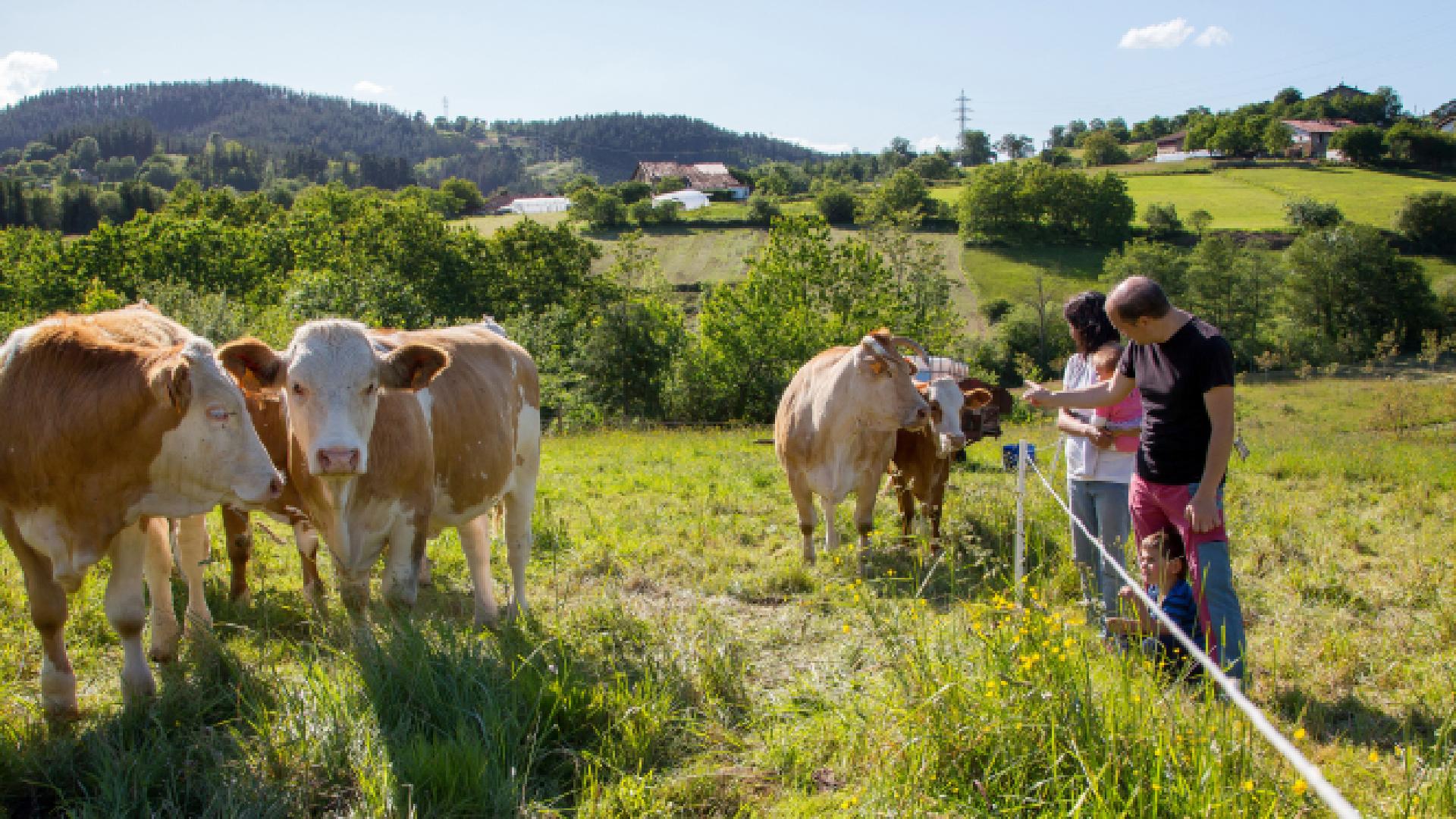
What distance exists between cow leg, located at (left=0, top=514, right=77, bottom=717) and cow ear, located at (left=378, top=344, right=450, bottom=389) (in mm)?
1821

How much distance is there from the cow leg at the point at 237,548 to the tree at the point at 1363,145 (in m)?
127

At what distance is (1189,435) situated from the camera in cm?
450

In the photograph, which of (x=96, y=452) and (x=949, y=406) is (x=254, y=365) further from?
(x=949, y=406)

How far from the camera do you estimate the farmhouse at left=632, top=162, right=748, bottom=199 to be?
5812 inches

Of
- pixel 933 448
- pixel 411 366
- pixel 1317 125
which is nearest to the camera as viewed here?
pixel 411 366

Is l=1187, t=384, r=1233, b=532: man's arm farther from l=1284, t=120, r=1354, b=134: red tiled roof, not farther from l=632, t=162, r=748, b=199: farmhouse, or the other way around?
l=1284, t=120, r=1354, b=134: red tiled roof

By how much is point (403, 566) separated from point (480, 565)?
130 cm

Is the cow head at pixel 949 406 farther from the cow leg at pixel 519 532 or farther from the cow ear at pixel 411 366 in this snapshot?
the cow ear at pixel 411 366

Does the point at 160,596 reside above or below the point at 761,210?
below

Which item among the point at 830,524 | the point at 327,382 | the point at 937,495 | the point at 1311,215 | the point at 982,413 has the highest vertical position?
the point at 1311,215

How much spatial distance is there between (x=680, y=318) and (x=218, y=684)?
126 feet

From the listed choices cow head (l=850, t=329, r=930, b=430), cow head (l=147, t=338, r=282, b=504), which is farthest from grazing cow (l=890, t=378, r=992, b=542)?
cow head (l=147, t=338, r=282, b=504)

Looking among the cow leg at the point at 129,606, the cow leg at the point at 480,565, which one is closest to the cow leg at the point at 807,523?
the cow leg at the point at 480,565

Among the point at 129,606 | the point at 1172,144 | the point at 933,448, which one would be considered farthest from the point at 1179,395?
the point at 1172,144
